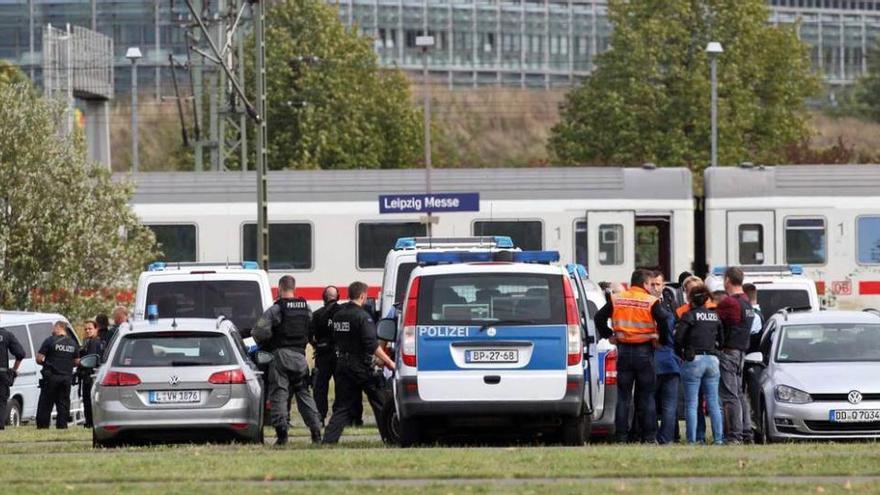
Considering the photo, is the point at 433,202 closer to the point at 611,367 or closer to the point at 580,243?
the point at 580,243

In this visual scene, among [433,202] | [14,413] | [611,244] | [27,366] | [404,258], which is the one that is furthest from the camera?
[611,244]

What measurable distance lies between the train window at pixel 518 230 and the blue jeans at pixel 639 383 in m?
20.5

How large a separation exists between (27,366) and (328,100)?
3748 cm

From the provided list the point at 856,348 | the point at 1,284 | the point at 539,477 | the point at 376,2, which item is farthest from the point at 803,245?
the point at 376,2

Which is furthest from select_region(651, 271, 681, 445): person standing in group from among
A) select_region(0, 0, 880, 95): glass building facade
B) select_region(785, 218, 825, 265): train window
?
select_region(0, 0, 880, 95): glass building facade

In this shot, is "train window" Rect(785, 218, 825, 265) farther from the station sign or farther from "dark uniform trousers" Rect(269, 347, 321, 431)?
"dark uniform trousers" Rect(269, 347, 321, 431)

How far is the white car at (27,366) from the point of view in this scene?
29.9 m

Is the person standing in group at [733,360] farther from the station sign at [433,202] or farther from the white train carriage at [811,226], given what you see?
the white train carriage at [811,226]

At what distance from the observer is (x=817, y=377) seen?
19.8 meters

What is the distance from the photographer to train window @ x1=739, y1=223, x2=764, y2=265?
40719 millimetres

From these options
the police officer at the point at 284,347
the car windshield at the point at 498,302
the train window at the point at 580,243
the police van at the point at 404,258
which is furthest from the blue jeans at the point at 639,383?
the train window at the point at 580,243

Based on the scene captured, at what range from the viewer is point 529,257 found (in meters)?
18.5

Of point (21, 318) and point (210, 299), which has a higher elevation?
point (210, 299)

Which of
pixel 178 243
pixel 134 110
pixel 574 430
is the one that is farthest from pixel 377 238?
pixel 134 110
